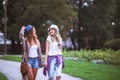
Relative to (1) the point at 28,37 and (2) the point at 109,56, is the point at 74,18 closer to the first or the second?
(2) the point at 109,56

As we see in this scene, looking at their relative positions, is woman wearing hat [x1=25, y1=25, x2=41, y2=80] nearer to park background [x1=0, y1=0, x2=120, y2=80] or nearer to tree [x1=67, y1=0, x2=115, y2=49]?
park background [x1=0, y1=0, x2=120, y2=80]

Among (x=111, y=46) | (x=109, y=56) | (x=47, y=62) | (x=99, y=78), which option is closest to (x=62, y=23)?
(x=111, y=46)

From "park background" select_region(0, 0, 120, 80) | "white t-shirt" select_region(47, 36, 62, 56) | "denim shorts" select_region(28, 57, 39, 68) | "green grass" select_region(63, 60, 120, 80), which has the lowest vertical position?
"green grass" select_region(63, 60, 120, 80)

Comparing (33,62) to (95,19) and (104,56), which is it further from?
(95,19)

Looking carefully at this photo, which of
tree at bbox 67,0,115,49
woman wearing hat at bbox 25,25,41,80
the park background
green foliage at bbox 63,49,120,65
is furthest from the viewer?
tree at bbox 67,0,115,49

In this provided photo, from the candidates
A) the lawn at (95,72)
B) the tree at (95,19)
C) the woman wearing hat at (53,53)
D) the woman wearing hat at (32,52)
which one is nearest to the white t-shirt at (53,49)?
the woman wearing hat at (53,53)

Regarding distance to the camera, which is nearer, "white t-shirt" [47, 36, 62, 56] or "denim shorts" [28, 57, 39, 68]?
"denim shorts" [28, 57, 39, 68]

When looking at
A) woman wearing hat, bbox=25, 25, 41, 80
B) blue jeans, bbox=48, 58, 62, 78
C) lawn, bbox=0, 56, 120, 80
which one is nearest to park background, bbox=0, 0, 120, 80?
lawn, bbox=0, 56, 120, 80

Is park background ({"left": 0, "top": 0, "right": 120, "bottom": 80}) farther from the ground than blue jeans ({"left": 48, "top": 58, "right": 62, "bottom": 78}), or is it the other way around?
park background ({"left": 0, "top": 0, "right": 120, "bottom": 80})

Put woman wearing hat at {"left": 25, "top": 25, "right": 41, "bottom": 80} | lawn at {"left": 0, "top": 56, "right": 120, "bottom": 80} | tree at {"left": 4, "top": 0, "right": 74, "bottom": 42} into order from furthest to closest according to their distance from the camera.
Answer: tree at {"left": 4, "top": 0, "right": 74, "bottom": 42} < lawn at {"left": 0, "top": 56, "right": 120, "bottom": 80} < woman wearing hat at {"left": 25, "top": 25, "right": 41, "bottom": 80}

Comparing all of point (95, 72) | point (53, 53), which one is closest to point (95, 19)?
point (95, 72)

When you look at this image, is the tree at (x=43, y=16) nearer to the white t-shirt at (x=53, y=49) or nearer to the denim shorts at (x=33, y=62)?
the white t-shirt at (x=53, y=49)

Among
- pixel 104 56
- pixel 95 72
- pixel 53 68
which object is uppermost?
pixel 104 56

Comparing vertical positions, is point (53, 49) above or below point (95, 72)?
above
